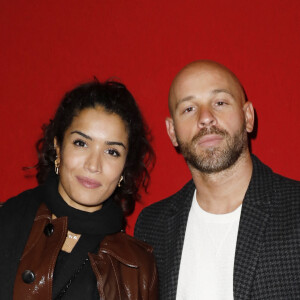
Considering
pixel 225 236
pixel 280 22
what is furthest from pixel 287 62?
pixel 225 236

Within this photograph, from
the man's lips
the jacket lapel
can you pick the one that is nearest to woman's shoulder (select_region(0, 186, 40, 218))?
the man's lips

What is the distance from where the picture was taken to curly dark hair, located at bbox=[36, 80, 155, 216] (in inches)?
90.2

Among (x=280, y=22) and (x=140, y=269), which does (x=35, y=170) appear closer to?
(x=140, y=269)

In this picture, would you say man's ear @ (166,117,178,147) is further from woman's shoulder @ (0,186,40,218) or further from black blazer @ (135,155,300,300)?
woman's shoulder @ (0,186,40,218)

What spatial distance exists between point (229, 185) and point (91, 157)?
81cm

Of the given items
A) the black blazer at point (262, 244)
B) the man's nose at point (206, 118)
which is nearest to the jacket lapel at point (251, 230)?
the black blazer at point (262, 244)

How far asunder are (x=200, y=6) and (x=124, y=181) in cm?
128

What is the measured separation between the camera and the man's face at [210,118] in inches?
83.0

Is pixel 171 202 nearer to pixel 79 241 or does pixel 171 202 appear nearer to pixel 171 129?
pixel 171 129

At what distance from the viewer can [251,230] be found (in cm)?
192

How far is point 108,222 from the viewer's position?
2.22 m

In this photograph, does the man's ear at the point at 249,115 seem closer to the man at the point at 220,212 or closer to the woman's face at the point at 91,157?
the man at the point at 220,212

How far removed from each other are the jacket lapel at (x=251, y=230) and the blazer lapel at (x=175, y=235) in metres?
0.40

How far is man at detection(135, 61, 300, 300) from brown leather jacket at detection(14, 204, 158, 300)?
0.14 meters
